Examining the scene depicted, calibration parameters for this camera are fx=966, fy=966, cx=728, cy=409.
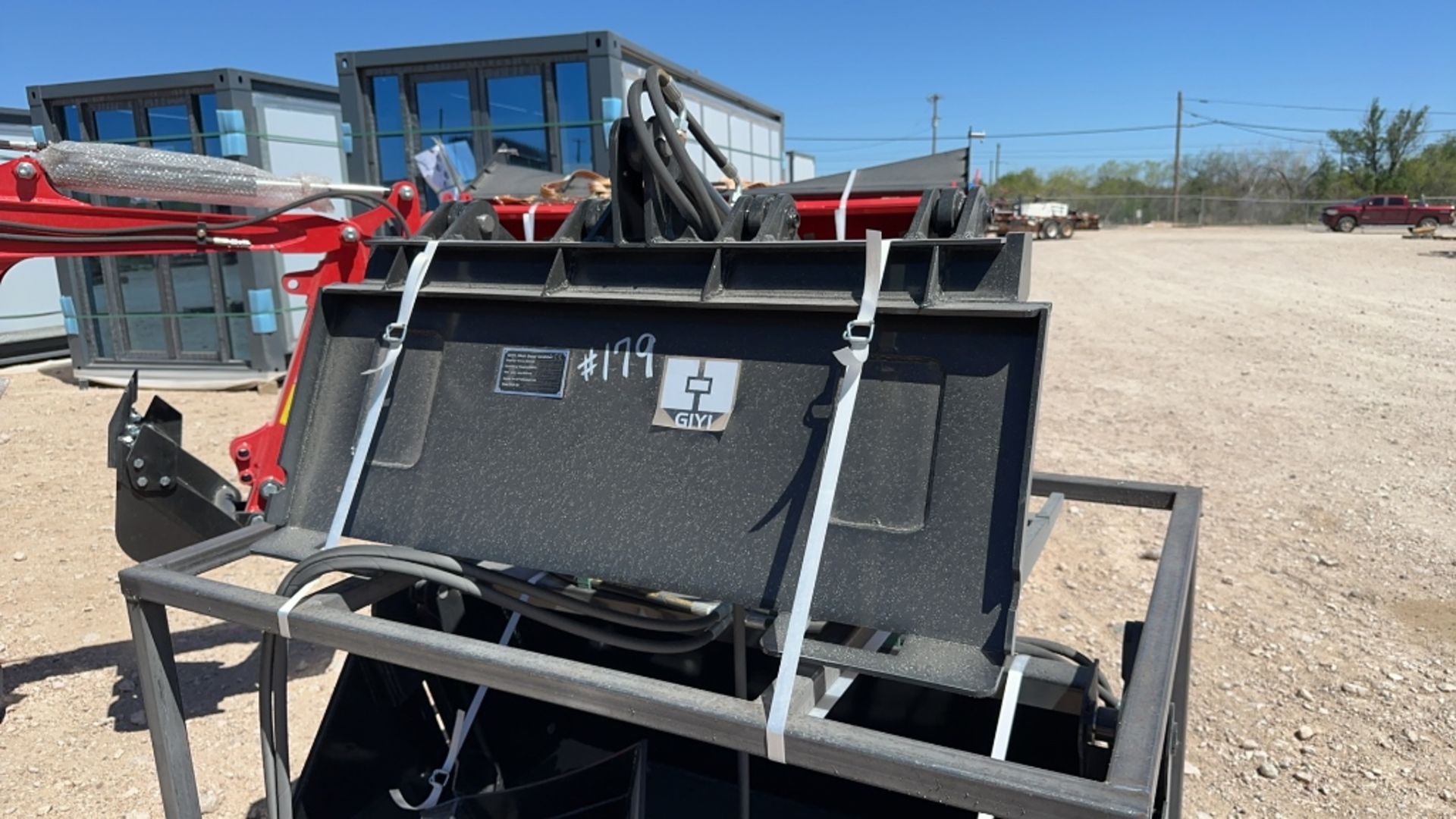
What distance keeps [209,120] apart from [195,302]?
176 cm

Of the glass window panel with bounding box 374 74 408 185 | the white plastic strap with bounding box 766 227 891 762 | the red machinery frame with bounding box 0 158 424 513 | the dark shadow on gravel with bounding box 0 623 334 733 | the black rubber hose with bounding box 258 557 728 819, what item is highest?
the glass window panel with bounding box 374 74 408 185

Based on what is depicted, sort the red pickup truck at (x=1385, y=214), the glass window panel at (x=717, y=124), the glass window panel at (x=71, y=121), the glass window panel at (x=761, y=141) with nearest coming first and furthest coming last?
the glass window panel at (x=71, y=121) → the glass window panel at (x=717, y=124) → the glass window panel at (x=761, y=141) → the red pickup truck at (x=1385, y=214)

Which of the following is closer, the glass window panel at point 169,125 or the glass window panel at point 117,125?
the glass window panel at point 169,125

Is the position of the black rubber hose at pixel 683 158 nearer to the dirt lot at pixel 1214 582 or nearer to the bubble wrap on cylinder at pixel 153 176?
the bubble wrap on cylinder at pixel 153 176

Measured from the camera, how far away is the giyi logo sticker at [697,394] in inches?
68.6

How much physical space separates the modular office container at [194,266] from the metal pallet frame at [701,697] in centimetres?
794

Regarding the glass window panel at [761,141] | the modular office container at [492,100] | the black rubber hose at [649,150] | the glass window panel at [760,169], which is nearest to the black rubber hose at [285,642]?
the black rubber hose at [649,150]

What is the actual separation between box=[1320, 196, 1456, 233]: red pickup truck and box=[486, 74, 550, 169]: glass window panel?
103ft

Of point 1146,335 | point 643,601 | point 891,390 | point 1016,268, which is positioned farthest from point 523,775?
point 1146,335

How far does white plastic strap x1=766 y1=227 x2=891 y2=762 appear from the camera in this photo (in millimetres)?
1395

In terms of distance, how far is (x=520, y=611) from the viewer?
184 cm

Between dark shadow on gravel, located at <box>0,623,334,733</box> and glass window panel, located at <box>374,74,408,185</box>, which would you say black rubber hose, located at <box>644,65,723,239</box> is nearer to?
dark shadow on gravel, located at <box>0,623,334,733</box>

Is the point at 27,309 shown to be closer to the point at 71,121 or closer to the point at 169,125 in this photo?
the point at 71,121

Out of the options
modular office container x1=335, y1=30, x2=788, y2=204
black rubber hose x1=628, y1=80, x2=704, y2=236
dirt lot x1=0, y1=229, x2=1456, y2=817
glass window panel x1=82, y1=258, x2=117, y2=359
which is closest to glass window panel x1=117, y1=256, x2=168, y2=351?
glass window panel x1=82, y1=258, x2=117, y2=359
